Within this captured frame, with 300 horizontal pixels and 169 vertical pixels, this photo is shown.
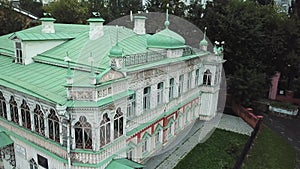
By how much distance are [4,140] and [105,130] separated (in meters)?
5.44

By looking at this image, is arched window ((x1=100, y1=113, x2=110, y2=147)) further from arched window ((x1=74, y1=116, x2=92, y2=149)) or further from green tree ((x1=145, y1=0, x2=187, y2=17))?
green tree ((x1=145, y1=0, x2=187, y2=17))

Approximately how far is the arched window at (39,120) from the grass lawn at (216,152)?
22.3ft

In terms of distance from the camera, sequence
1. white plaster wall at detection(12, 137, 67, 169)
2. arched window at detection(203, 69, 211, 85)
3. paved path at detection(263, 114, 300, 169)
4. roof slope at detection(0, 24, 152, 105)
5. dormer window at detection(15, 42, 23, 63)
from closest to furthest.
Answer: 1. white plaster wall at detection(12, 137, 67, 169)
2. roof slope at detection(0, 24, 152, 105)
3. dormer window at detection(15, 42, 23, 63)
4. paved path at detection(263, 114, 300, 169)
5. arched window at detection(203, 69, 211, 85)

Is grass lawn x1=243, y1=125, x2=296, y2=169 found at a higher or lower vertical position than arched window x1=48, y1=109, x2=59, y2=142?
lower

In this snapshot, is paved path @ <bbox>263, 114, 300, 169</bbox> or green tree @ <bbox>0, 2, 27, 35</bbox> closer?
paved path @ <bbox>263, 114, 300, 169</bbox>

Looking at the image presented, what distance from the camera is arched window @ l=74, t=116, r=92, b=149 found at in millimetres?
9312

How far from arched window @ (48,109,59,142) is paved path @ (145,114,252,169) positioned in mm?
5241

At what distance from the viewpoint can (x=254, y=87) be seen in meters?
20.6

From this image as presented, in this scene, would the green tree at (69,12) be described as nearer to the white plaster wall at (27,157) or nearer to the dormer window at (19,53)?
the dormer window at (19,53)

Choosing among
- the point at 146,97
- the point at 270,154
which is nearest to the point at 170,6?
the point at 146,97

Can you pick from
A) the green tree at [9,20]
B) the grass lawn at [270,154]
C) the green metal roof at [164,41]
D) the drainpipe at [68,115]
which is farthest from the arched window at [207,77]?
the green tree at [9,20]

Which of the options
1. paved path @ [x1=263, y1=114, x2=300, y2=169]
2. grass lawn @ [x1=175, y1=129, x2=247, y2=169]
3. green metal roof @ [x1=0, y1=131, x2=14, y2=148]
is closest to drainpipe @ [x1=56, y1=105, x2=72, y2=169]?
green metal roof @ [x1=0, y1=131, x2=14, y2=148]

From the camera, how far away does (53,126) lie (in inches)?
395

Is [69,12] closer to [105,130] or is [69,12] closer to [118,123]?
[118,123]
